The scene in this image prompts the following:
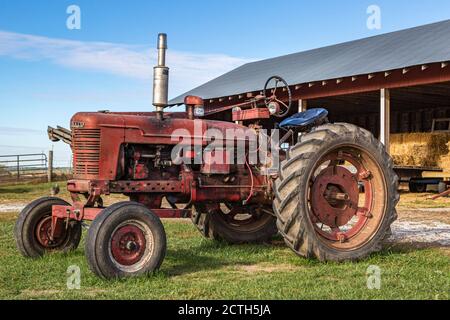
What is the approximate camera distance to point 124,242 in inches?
200

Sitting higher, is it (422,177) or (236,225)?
(422,177)

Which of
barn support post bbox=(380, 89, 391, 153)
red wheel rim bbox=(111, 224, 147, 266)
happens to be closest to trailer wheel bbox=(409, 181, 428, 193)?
barn support post bbox=(380, 89, 391, 153)

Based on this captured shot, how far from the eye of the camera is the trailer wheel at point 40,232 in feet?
19.9

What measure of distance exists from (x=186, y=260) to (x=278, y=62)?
1829 centimetres

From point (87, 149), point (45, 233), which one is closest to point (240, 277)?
point (87, 149)

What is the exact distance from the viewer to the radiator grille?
5.56m

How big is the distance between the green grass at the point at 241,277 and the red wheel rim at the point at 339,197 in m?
0.43

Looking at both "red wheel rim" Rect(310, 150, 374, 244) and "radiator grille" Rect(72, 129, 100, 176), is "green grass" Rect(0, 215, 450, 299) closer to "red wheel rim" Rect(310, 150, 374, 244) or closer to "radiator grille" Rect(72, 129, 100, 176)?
"red wheel rim" Rect(310, 150, 374, 244)

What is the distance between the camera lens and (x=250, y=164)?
6.57m

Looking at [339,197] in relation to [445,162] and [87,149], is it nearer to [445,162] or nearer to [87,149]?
[87,149]

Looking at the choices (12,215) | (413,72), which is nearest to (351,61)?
(413,72)

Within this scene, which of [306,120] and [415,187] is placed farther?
[415,187]

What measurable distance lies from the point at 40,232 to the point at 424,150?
1417 centimetres

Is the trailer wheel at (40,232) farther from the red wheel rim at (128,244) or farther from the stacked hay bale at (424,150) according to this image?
the stacked hay bale at (424,150)
